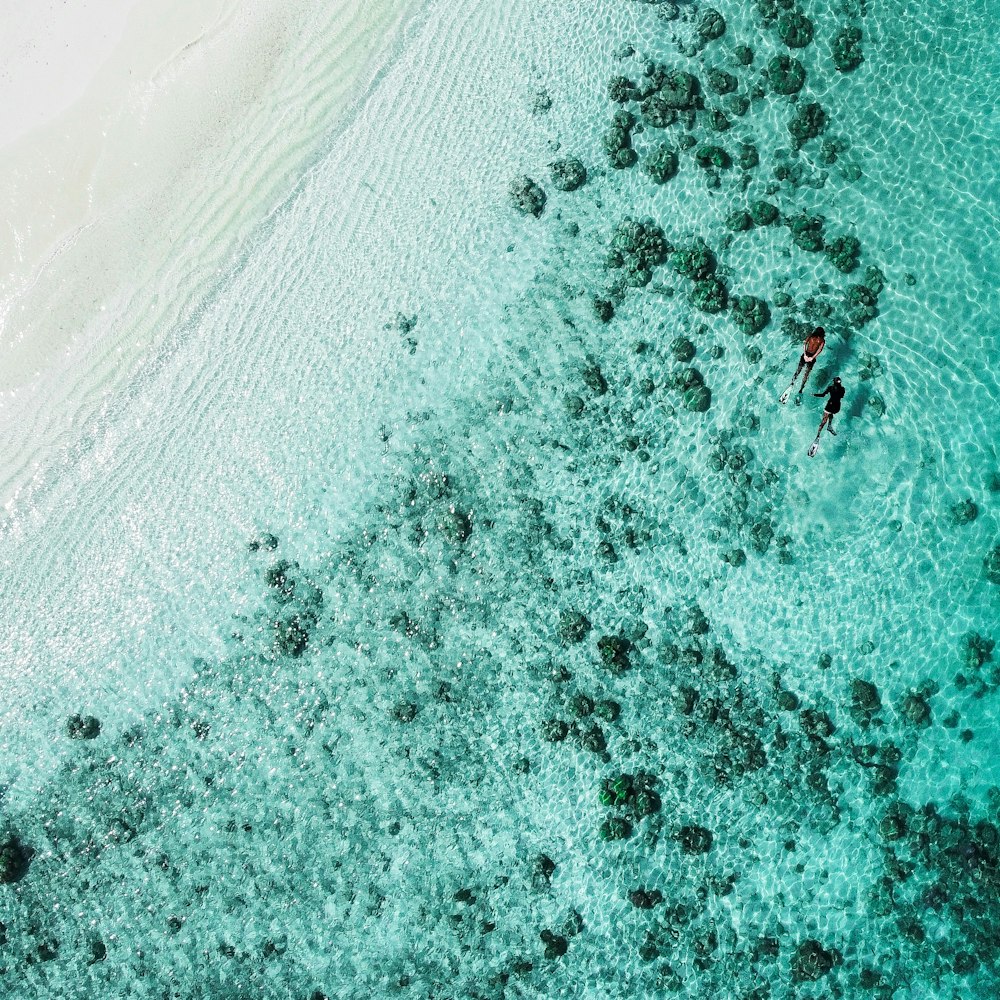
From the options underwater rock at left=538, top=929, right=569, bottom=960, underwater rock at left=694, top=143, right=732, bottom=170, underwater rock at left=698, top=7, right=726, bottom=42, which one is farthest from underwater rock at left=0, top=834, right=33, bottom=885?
underwater rock at left=698, top=7, right=726, bottom=42

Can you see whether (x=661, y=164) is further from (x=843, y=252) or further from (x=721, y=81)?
(x=843, y=252)

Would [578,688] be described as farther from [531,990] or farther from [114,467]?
[114,467]

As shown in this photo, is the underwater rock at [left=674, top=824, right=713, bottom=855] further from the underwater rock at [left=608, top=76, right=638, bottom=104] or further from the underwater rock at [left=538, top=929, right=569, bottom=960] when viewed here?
the underwater rock at [left=608, top=76, right=638, bottom=104]

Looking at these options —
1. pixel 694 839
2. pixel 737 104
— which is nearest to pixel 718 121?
pixel 737 104

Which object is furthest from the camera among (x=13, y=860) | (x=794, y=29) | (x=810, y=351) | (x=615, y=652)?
(x=794, y=29)

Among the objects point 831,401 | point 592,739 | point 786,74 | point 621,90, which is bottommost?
point 592,739

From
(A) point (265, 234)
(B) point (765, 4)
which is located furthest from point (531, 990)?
(B) point (765, 4)

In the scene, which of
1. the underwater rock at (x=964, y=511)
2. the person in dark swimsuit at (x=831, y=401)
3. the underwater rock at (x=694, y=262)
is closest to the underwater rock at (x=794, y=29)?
the underwater rock at (x=694, y=262)
